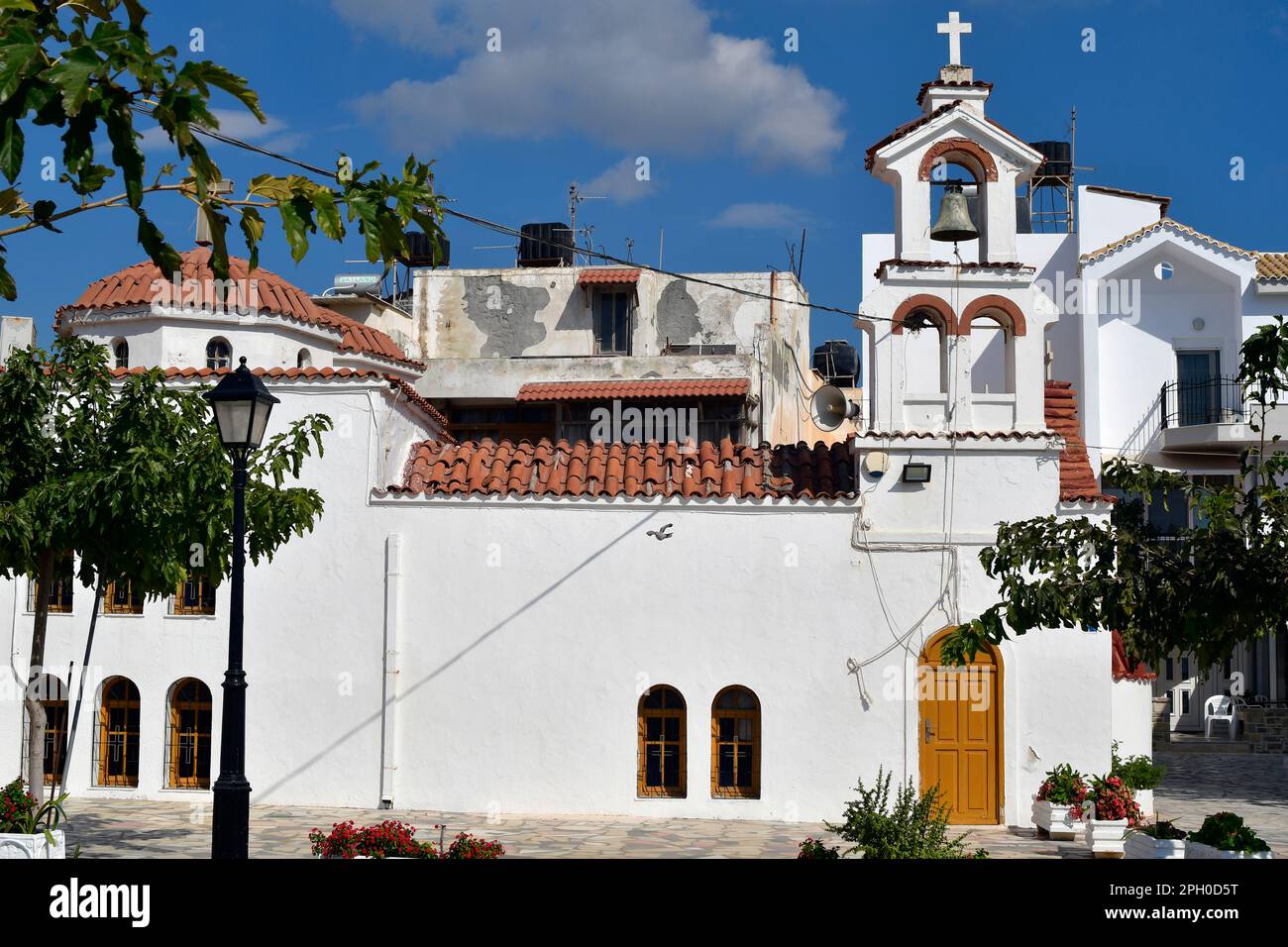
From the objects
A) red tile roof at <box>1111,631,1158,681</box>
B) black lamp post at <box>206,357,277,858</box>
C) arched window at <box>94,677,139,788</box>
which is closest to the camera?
black lamp post at <box>206,357,277,858</box>

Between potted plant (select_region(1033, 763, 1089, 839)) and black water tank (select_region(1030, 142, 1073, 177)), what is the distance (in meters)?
20.7

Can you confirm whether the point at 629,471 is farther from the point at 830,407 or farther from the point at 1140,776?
the point at 1140,776

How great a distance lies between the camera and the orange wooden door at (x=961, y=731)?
679 inches

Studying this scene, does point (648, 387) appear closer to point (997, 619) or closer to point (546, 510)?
point (546, 510)

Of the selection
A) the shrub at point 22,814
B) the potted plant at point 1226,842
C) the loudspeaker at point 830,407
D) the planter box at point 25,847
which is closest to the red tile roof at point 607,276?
the loudspeaker at point 830,407

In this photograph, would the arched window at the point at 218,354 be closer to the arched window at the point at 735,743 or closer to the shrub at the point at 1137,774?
the arched window at the point at 735,743

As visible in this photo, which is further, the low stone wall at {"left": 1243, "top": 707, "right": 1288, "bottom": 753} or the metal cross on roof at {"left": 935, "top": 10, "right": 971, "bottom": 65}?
the low stone wall at {"left": 1243, "top": 707, "right": 1288, "bottom": 753}

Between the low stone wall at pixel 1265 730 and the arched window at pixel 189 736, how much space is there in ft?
64.9

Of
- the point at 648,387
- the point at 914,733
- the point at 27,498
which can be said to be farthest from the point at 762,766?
the point at 648,387

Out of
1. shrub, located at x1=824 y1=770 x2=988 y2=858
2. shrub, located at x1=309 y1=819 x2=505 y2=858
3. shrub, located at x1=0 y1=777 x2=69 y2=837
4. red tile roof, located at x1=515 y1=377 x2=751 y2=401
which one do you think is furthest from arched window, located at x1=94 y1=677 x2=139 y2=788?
red tile roof, located at x1=515 y1=377 x2=751 y2=401

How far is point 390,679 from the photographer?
57.9ft

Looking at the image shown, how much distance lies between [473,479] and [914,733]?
6.26 meters

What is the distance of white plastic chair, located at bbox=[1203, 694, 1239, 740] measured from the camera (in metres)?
28.4

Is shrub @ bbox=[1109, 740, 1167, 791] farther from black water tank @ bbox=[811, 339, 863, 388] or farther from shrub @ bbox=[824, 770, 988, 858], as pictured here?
black water tank @ bbox=[811, 339, 863, 388]
